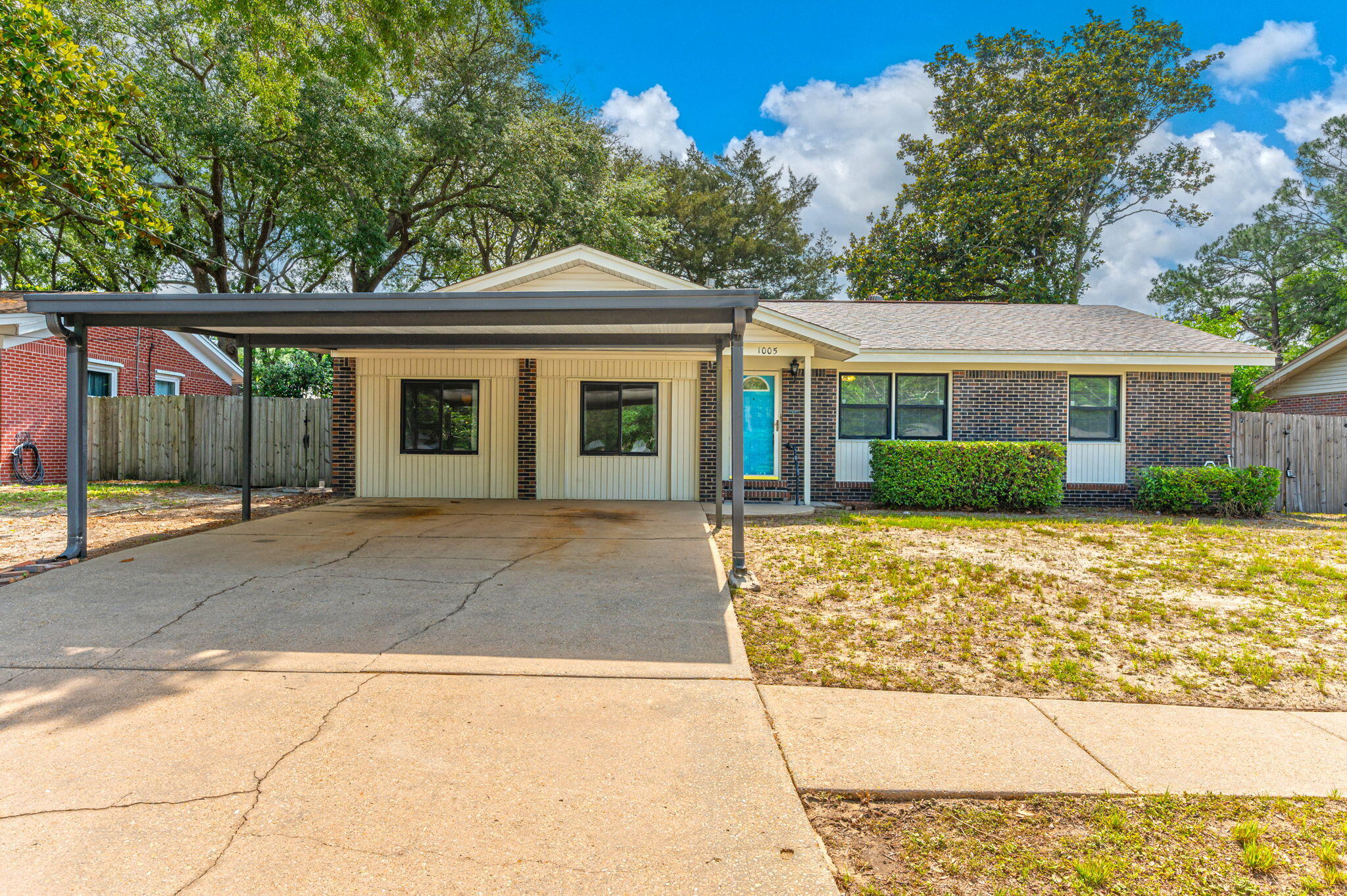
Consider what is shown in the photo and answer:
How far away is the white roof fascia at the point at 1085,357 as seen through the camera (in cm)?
1138

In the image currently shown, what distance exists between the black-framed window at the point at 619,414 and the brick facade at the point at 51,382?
779 cm

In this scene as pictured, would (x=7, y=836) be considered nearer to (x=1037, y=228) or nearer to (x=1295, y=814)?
(x=1295, y=814)

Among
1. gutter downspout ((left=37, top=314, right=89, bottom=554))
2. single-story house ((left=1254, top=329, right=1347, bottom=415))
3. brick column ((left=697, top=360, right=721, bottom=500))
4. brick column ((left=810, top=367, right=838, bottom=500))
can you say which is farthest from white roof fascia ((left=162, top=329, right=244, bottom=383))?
single-story house ((left=1254, top=329, right=1347, bottom=415))

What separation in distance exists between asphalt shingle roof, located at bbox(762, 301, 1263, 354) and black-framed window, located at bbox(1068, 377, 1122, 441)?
67cm

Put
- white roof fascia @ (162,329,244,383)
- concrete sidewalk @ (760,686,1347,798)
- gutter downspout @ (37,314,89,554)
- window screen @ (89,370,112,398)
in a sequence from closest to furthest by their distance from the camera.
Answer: concrete sidewalk @ (760,686,1347,798) < gutter downspout @ (37,314,89,554) < window screen @ (89,370,112,398) < white roof fascia @ (162,329,244,383)

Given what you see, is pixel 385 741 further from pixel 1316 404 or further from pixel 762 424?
pixel 1316 404

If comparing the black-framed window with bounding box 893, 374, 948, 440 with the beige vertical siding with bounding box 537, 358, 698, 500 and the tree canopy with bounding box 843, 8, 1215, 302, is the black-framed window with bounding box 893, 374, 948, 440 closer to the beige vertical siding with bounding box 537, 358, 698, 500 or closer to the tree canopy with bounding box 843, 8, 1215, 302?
the beige vertical siding with bounding box 537, 358, 698, 500

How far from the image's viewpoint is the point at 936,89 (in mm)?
25312

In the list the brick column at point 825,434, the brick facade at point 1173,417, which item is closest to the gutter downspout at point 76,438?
the brick column at point 825,434

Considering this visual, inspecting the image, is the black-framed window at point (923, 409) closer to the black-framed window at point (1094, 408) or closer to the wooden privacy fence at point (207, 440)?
the black-framed window at point (1094, 408)

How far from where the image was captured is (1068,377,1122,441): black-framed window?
11.9 meters

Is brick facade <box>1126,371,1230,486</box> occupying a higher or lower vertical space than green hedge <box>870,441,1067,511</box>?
higher

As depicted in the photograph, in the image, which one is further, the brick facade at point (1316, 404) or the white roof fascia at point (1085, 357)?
the brick facade at point (1316, 404)

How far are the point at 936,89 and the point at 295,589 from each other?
28090mm
